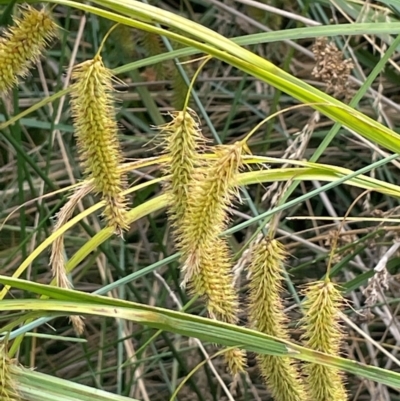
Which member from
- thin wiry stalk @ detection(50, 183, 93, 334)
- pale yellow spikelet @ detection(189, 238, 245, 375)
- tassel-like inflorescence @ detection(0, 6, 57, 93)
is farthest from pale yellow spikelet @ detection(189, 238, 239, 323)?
tassel-like inflorescence @ detection(0, 6, 57, 93)

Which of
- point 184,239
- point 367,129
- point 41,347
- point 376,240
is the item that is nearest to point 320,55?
point 376,240

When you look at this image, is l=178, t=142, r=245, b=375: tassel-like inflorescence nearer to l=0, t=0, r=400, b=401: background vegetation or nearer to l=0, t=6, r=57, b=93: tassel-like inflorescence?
l=0, t=0, r=400, b=401: background vegetation

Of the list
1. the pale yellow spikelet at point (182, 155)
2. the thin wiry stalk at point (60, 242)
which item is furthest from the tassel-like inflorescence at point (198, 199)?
the thin wiry stalk at point (60, 242)

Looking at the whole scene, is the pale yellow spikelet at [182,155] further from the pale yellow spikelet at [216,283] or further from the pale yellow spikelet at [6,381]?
the pale yellow spikelet at [6,381]

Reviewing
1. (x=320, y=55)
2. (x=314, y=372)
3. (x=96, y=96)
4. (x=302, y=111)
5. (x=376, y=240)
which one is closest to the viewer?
(x=96, y=96)

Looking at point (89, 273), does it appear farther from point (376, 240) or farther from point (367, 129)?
point (367, 129)

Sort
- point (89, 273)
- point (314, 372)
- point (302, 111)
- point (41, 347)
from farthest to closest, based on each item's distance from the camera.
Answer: point (302, 111) → point (89, 273) → point (41, 347) → point (314, 372)
